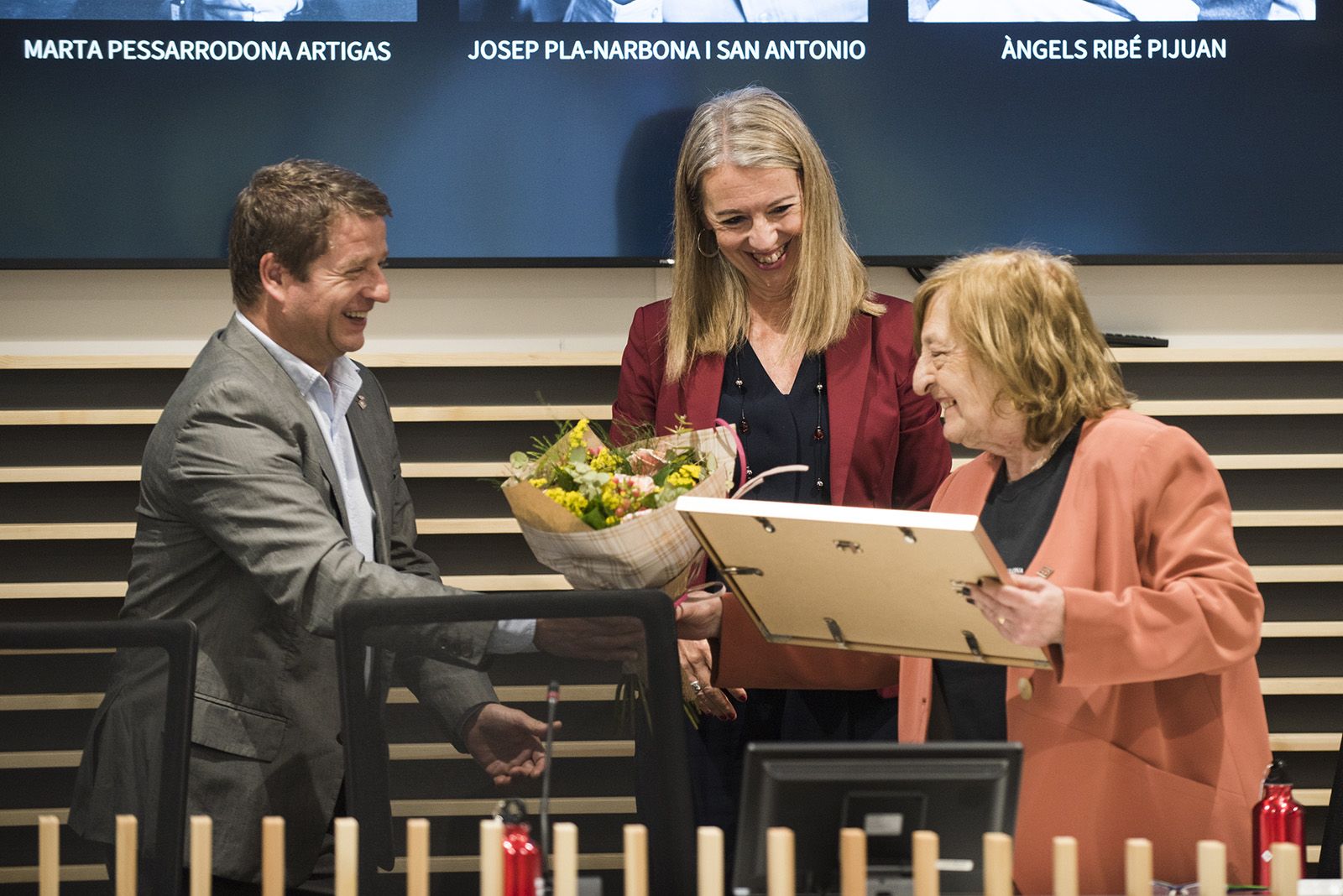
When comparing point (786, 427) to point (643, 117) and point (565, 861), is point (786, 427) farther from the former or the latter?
point (565, 861)

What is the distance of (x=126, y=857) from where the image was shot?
1.58 metres

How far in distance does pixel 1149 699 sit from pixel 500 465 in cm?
200

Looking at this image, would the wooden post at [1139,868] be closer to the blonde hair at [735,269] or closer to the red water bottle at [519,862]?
the red water bottle at [519,862]

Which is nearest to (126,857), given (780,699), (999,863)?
(999,863)

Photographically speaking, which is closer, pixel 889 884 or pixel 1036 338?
pixel 889 884

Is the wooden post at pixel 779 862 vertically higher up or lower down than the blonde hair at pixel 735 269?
lower down

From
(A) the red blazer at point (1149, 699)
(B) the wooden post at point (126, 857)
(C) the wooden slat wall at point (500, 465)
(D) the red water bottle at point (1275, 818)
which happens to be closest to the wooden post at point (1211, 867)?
(D) the red water bottle at point (1275, 818)

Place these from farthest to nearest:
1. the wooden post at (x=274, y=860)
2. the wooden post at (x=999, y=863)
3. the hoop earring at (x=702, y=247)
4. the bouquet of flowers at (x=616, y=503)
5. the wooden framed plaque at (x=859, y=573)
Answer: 1. the hoop earring at (x=702, y=247)
2. the bouquet of flowers at (x=616, y=503)
3. the wooden framed plaque at (x=859, y=573)
4. the wooden post at (x=274, y=860)
5. the wooden post at (x=999, y=863)

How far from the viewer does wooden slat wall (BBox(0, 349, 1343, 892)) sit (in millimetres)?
3617

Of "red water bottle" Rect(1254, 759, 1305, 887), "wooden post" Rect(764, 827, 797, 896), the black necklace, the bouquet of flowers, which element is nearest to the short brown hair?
the bouquet of flowers

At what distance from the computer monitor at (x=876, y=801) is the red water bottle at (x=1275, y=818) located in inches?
19.5

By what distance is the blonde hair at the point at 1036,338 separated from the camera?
2227mm

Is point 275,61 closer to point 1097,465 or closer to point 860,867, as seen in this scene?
point 1097,465

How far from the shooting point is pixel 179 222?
3512mm
